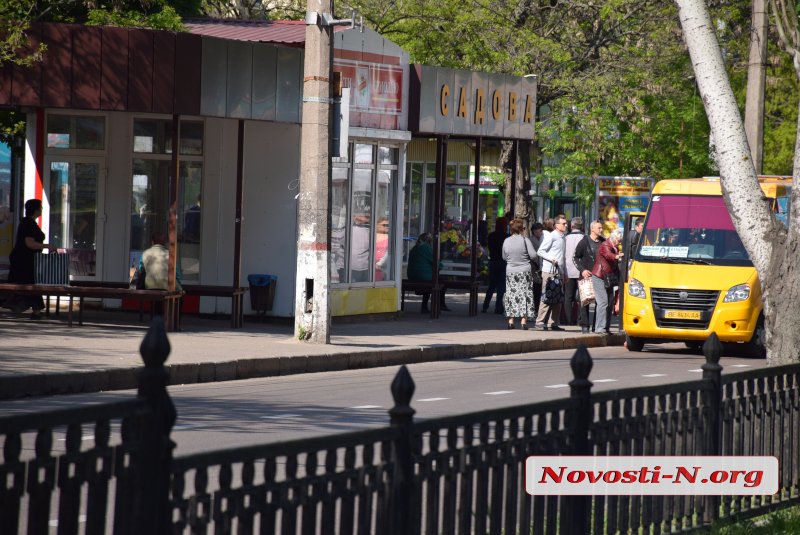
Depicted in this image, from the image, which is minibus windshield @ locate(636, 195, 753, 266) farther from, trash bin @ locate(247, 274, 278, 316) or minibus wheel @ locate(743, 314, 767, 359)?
trash bin @ locate(247, 274, 278, 316)

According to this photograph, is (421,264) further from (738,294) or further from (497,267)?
(738,294)

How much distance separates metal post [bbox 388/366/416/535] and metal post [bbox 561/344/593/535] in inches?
52.1

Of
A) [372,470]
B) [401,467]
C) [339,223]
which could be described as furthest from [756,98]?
[372,470]

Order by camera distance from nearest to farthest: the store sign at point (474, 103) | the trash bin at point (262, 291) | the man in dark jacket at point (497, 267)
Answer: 1. the trash bin at point (262, 291)
2. the store sign at point (474, 103)
3. the man in dark jacket at point (497, 267)

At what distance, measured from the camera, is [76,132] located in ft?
67.3

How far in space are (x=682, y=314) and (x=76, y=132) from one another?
383 inches

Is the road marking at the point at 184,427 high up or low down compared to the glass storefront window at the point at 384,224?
down

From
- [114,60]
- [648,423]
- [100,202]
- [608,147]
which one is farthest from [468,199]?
[648,423]

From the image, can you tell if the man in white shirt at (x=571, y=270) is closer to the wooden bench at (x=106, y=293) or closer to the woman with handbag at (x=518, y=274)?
the woman with handbag at (x=518, y=274)

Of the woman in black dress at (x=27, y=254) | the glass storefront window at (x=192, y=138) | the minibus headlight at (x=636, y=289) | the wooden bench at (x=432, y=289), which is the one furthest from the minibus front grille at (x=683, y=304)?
the woman in black dress at (x=27, y=254)

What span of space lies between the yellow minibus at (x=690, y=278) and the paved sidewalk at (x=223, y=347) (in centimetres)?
160

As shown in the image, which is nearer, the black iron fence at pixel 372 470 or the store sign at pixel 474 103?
the black iron fence at pixel 372 470

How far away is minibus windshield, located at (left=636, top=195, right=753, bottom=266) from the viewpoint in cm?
2002

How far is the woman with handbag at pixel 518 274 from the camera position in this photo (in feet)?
70.3
